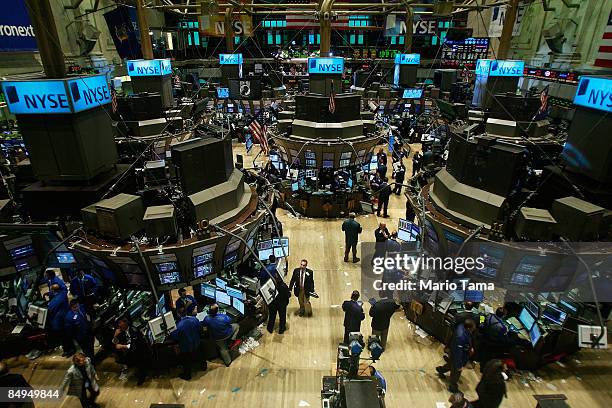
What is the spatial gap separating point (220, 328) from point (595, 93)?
359 inches

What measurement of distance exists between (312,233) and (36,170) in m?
8.50

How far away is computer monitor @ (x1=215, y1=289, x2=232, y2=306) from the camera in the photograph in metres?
7.98

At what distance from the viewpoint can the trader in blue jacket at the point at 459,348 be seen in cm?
670

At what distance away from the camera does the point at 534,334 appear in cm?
709

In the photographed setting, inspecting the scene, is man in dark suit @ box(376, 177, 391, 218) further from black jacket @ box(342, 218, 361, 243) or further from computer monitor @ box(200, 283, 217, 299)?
computer monitor @ box(200, 283, 217, 299)

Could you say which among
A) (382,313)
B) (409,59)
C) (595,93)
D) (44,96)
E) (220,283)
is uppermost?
(409,59)

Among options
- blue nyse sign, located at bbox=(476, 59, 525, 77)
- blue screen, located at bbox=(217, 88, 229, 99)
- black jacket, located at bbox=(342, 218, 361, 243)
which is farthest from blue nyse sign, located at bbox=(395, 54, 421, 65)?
black jacket, located at bbox=(342, 218, 361, 243)

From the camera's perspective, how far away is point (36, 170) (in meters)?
7.64

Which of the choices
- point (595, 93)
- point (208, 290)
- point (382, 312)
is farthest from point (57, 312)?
point (595, 93)

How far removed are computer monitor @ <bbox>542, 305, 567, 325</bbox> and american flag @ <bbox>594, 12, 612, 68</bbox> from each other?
16.1 metres

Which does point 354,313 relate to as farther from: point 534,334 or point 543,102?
point 543,102

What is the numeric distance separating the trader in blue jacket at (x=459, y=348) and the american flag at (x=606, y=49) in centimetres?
1808

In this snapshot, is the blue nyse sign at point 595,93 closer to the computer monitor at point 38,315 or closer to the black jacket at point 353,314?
the black jacket at point 353,314

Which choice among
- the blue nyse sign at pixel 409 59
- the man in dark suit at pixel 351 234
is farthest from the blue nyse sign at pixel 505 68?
the man in dark suit at pixel 351 234
